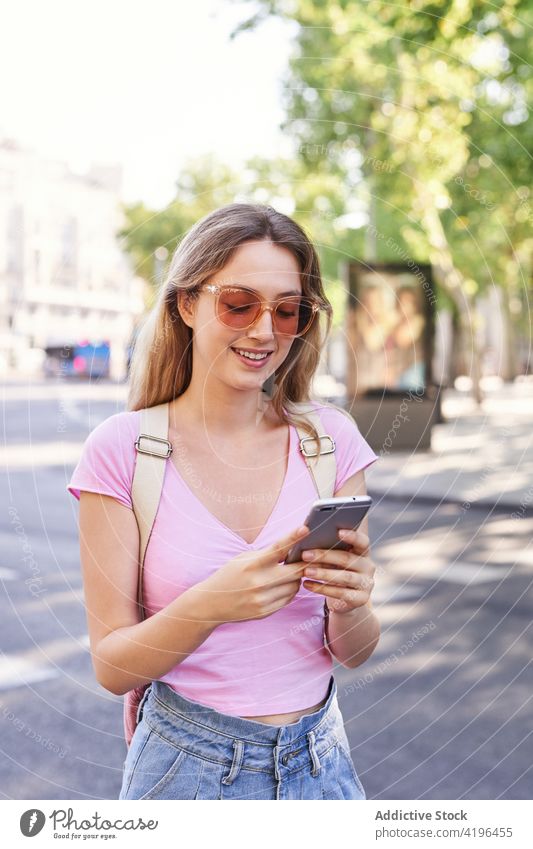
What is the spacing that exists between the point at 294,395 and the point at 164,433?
0.35m

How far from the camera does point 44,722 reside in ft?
16.2

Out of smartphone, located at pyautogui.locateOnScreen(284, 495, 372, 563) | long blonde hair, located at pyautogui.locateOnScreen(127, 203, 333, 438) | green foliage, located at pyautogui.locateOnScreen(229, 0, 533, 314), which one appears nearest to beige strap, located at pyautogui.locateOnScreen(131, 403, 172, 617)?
long blonde hair, located at pyautogui.locateOnScreen(127, 203, 333, 438)

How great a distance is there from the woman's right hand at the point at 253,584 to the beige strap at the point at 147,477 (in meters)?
0.17

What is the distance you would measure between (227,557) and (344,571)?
0.22 meters

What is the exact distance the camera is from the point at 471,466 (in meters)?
16.5

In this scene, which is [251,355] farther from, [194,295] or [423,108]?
[423,108]

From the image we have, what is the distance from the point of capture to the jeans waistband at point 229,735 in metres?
1.72

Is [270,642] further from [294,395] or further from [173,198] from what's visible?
[173,198]

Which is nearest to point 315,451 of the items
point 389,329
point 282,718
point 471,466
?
point 282,718

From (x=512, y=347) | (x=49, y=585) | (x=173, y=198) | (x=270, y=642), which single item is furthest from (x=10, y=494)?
(x=512, y=347)

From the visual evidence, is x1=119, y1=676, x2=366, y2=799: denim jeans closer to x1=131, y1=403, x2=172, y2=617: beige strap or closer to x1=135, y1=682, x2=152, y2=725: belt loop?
x1=135, y1=682, x2=152, y2=725: belt loop

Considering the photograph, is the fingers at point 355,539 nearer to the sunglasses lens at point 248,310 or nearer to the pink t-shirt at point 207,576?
the pink t-shirt at point 207,576
